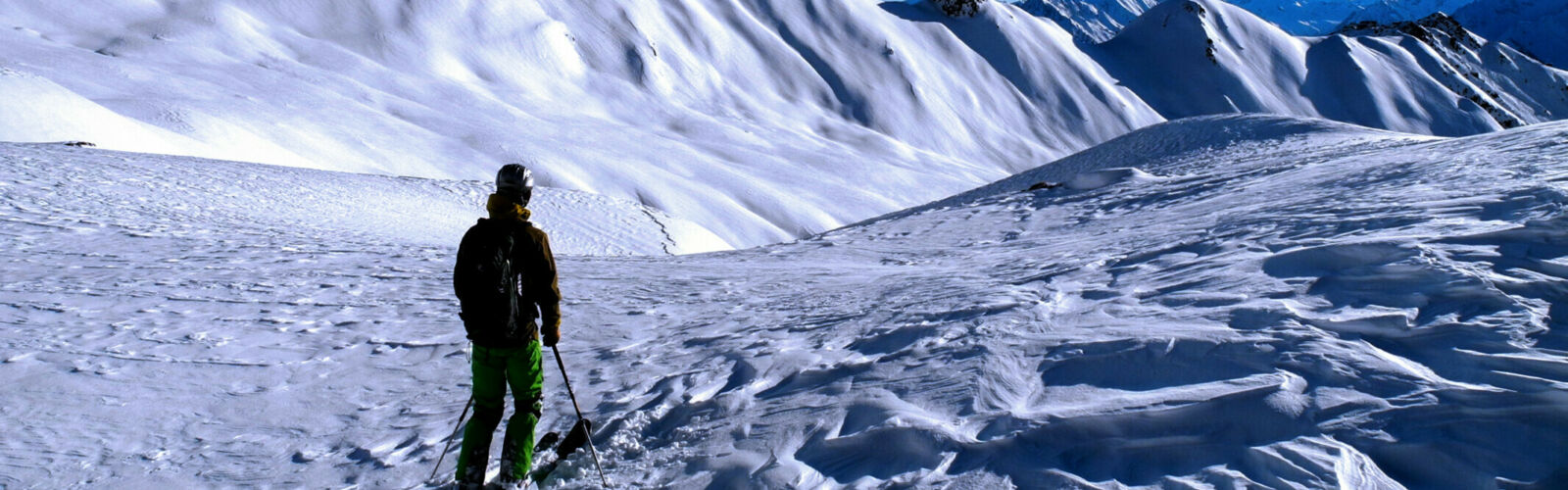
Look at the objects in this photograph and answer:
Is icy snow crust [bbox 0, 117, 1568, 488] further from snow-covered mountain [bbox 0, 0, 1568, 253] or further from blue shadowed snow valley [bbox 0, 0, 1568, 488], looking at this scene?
snow-covered mountain [bbox 0, 0, 1568, 253]

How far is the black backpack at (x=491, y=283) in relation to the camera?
3938 mm

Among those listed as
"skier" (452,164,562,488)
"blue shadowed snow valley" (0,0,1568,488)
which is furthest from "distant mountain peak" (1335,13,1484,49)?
"skier" (452,164,562,488)

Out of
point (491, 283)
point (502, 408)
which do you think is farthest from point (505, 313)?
point (502, 408)

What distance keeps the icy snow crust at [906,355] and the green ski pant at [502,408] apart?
30 centimetres

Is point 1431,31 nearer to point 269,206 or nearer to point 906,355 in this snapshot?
point 269,206

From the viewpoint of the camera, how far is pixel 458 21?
4147 centimetres

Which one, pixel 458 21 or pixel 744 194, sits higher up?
pixel 458 21

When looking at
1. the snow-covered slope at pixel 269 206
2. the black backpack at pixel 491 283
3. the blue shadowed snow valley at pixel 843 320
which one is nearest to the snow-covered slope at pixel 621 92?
the blue shadowed snow valley at pixel 843 320

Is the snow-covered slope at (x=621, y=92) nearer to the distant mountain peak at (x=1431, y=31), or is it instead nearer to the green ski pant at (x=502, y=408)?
the green ski pant at (x=502, y=408)

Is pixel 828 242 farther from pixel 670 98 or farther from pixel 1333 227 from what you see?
pixel 670 98

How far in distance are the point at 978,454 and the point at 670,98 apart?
42.6m

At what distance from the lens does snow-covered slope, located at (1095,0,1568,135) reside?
70.3 meters

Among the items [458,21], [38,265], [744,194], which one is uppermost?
[458,21]

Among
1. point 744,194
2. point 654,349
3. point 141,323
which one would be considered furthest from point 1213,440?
point 744,194
